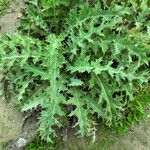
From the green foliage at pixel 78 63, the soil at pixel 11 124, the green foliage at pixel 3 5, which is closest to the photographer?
the green foliage at pixel 78 63

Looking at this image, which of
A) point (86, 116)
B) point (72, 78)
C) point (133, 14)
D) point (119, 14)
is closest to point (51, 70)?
point (72, 78)

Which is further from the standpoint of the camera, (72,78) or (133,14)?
(133,14)

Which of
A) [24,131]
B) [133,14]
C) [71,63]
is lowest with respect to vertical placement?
[24,131]

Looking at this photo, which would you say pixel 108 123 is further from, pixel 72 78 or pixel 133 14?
pixel 133 14

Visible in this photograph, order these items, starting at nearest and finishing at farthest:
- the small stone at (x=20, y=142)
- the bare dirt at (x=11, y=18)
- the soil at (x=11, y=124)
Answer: the small stone at (x=20, y=142)
the soil at (x=11, y=124)
the bare dirt at (x=11, y=18)

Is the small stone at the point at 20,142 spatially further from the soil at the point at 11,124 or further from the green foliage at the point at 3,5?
the green foliage at the point at 3,5

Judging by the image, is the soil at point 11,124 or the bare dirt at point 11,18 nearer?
the soil at point 11,124

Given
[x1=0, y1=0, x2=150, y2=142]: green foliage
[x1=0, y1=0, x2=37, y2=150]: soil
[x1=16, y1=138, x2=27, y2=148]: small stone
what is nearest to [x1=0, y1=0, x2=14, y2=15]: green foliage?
[x1=0, y1=0, x2=37, y2=150]: soil

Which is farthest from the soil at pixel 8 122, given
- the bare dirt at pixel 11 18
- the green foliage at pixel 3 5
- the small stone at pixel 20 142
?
the green foliage at pixel 3 5
